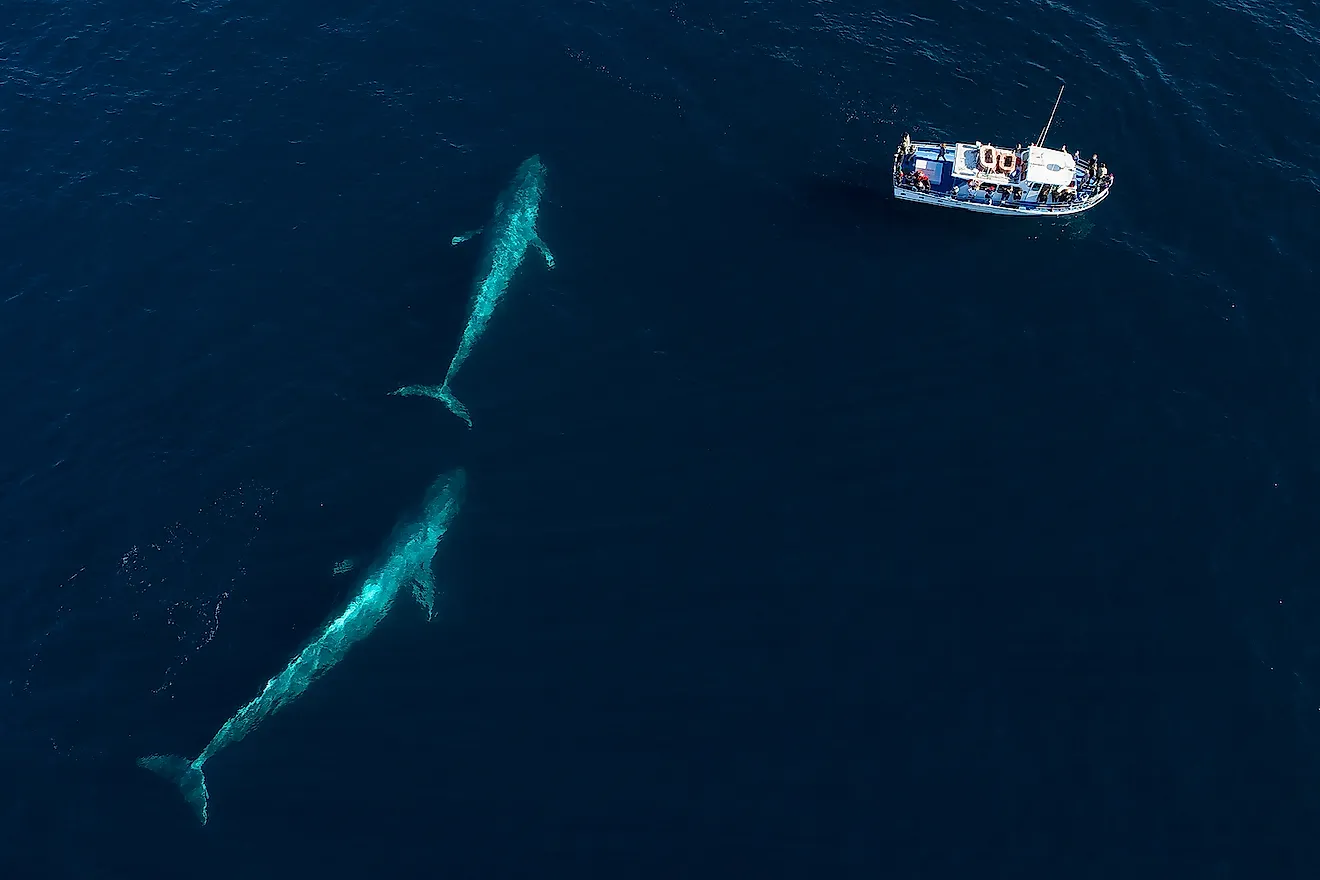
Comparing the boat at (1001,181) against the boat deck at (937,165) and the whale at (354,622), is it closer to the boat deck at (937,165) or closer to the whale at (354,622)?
the boat deck at (937,165)

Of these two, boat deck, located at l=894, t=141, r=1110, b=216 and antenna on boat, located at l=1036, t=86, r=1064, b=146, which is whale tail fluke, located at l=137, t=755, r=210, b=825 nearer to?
boat deck, located at l=894, t=141, r=1110, b=216

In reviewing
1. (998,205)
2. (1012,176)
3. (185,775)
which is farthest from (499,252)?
(185,775)

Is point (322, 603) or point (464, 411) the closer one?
point (322, 603)

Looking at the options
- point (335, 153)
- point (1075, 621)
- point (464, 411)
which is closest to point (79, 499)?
point (464, 411)

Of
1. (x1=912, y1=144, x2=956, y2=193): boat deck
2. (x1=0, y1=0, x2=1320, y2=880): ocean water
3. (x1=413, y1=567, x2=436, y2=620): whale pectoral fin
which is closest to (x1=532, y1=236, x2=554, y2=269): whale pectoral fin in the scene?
(x1=0, y1=0, x2=1320, y2=880): ocean water

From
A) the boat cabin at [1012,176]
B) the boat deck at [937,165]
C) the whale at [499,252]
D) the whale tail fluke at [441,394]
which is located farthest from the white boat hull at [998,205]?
the whale tail fluke at [441,394]

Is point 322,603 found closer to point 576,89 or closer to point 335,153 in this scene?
point 335,153
